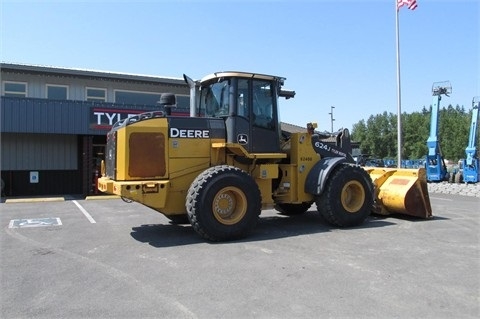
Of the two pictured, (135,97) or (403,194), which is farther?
(135,97)

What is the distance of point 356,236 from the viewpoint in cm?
853

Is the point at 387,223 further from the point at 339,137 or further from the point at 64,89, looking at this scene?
the point at 64,89

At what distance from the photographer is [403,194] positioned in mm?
10227

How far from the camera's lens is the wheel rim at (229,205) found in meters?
8.16

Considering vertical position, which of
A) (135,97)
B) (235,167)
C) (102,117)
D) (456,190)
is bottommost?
(456,190)

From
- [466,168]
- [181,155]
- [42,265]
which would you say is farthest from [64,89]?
[466,168]

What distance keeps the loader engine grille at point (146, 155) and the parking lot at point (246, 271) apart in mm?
1282

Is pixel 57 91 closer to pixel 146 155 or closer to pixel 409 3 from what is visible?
pixel 146 155

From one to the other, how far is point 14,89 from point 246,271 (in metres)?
17.9

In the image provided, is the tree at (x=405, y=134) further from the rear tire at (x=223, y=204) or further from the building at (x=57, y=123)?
the rear tire at (x=223, y=204)

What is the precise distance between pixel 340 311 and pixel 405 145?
9597 centimetres

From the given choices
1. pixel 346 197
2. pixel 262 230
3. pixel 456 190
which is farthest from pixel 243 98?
pixel 456 190

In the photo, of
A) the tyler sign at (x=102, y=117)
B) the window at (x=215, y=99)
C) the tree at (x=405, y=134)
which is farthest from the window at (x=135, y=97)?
the tree at (x=405, y=134)

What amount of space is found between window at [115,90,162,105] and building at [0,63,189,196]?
0.16ft
